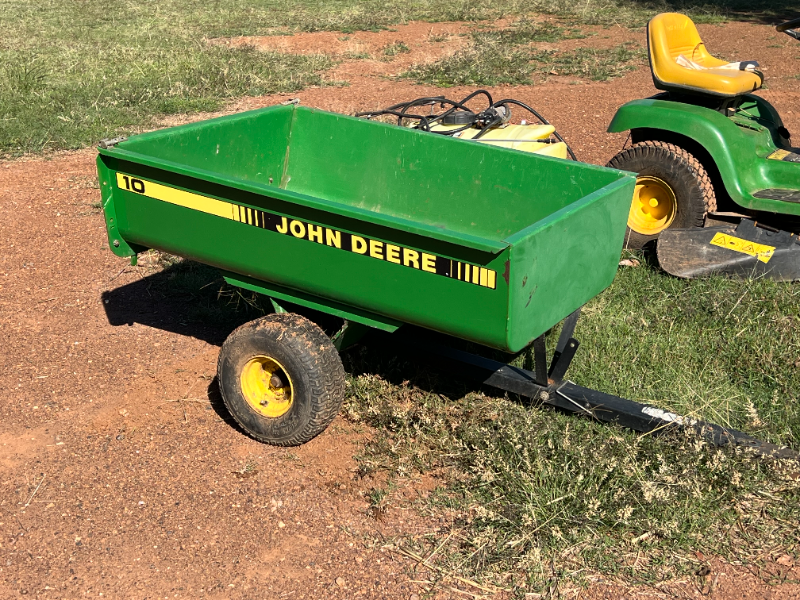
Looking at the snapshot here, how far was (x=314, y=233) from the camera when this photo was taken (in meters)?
3.31

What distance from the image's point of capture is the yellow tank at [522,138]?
4.61 meters

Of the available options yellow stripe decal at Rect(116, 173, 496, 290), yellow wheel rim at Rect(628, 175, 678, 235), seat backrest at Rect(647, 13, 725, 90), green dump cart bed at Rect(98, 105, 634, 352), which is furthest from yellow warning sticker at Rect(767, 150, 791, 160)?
yellow stripe decal at Rect(116, 173, 496, 290)

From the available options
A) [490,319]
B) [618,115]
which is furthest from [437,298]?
[618,115]

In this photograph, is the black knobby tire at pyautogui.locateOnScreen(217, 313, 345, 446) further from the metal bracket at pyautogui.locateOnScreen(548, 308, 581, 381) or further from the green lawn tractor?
the green lawn tractor

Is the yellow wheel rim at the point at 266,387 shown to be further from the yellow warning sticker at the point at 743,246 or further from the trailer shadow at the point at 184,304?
the yellow warning sticker at the point at 743,246

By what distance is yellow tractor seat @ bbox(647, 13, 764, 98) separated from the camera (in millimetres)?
5047

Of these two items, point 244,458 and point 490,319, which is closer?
point 490,319

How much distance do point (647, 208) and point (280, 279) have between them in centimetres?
285

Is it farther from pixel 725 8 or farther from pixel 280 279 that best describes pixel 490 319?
pixel 725 8

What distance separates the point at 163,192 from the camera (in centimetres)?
364

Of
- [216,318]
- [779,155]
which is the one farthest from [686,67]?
[216,318]

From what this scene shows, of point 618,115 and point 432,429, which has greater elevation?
point 618,115

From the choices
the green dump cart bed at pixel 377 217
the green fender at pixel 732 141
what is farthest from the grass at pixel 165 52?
the green fender at pixel 732 141

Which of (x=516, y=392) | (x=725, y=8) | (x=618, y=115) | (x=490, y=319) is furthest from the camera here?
(x=725, y=8)
